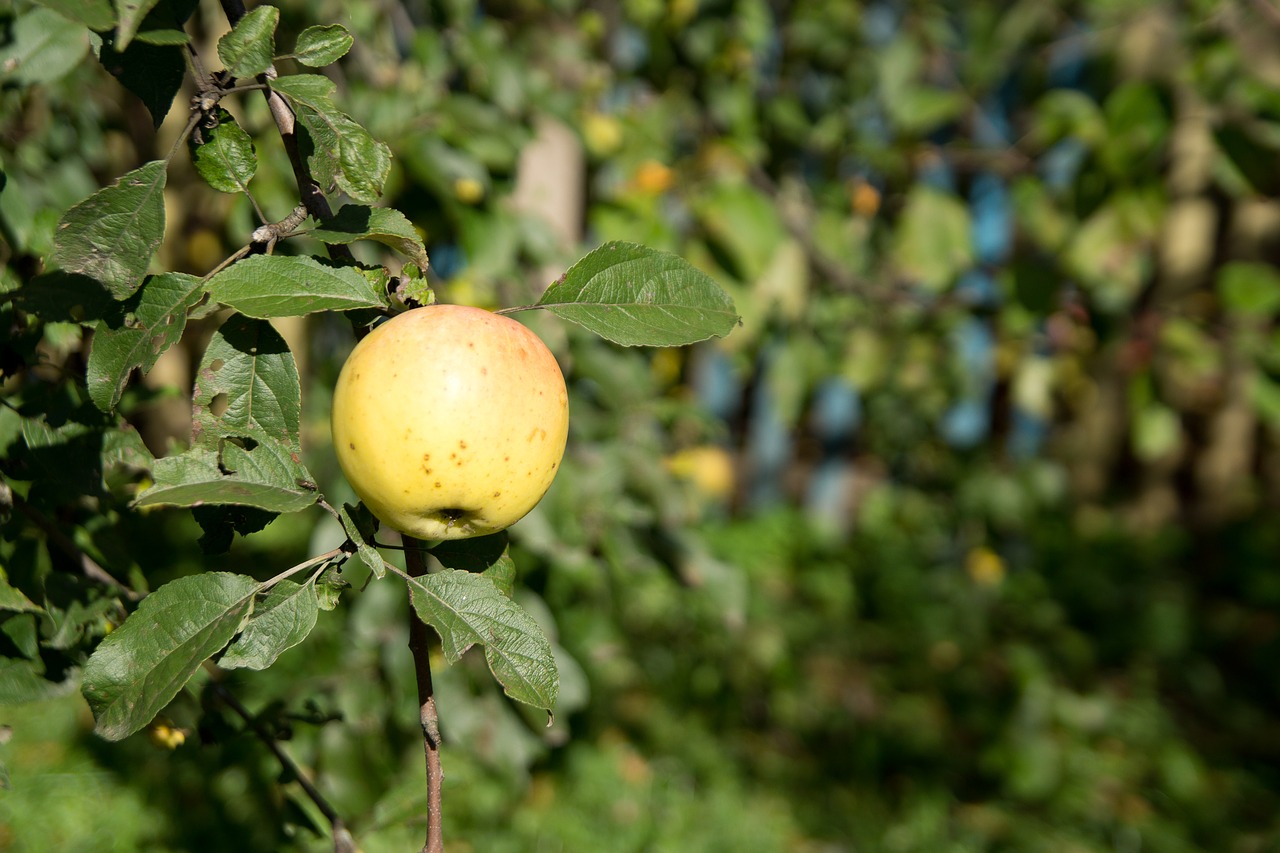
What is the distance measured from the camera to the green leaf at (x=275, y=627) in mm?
564

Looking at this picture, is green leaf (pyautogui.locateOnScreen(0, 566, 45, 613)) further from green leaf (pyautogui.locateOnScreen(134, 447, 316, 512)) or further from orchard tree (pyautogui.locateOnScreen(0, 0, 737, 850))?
green leaf (pyautogui.locateOnScreen(134, 447, 316, 512))

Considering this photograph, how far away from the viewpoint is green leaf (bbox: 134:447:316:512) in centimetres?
51

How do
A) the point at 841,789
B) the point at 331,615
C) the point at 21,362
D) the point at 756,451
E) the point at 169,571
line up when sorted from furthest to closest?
the point at 756,451 < the point at 169,571 < the point at 841,789 < the point at 331,615 < the point at 21,362

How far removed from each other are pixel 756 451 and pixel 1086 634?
4.36ft

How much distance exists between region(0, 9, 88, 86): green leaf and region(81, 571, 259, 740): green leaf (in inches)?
21.3

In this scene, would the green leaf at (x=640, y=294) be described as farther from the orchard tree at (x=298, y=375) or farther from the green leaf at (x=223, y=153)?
the green leaf at (x=223, y=153)

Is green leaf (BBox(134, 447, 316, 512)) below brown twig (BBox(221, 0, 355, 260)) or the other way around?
below

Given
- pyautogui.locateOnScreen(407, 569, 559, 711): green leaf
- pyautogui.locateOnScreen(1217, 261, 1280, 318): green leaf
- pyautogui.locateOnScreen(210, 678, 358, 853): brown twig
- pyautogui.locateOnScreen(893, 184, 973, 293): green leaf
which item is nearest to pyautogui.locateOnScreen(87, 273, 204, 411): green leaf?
pyautogui.locateOnScreen(407, 569, 559, 711): green leaf

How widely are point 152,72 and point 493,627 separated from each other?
0.44 metres

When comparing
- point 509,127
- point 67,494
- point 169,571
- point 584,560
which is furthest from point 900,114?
point 169,571

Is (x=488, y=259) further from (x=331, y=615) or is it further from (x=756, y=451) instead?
(x=756, y=451)

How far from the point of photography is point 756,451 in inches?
150

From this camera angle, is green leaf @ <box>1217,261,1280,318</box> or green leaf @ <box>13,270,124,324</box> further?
green leaf @ <box>1217,261,1280,318</box>

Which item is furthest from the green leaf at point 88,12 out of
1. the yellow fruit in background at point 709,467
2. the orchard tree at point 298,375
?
the yellow fruit in background at point 709,467
